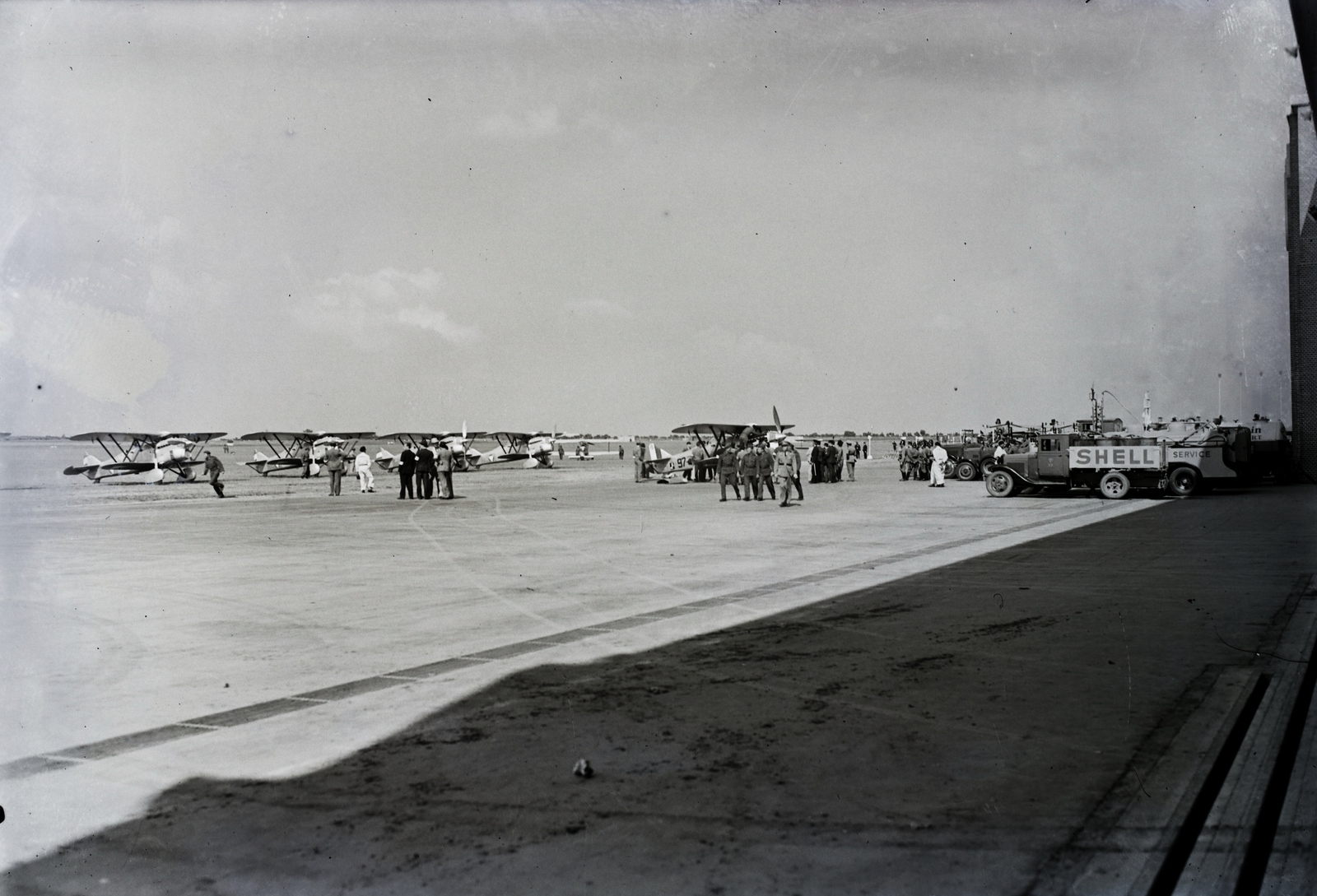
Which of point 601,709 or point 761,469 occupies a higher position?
point 761,469

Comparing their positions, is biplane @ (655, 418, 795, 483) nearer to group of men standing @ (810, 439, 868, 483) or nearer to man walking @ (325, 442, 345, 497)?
group of men standing @ (810, 439, 868, 483)

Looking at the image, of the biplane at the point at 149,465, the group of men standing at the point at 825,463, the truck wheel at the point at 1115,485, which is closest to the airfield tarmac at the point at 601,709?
the truck wheel at the point at 1115,485

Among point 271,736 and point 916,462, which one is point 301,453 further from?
point 271,736

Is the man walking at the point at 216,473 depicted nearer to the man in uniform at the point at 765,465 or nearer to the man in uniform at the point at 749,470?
the man in uniform at the point at 749,470

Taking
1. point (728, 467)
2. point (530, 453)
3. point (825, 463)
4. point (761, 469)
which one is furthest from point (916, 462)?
point (530, 453)

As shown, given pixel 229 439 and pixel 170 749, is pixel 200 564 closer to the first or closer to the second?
pixel 170 749

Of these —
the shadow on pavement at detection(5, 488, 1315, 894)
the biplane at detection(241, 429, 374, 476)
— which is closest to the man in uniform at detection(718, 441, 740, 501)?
the shadow on pavement at detection(5, 488, 1315, 894)
